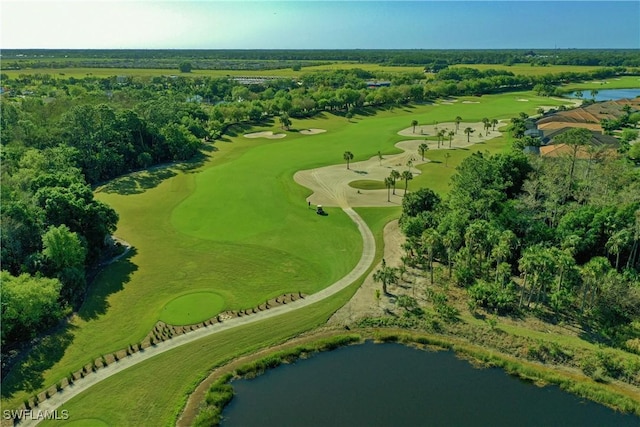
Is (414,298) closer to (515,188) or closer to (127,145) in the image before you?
(515,188)

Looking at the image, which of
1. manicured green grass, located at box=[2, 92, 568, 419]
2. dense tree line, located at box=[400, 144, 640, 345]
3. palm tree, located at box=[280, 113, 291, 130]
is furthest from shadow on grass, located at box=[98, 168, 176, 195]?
palm tree, located at box=[280, 113, 291, 130]

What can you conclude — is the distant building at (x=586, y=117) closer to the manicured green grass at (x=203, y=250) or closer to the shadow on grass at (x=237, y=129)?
the manicured green grass at (x=203, y=250)

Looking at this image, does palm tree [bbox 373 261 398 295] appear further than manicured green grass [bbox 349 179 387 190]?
No

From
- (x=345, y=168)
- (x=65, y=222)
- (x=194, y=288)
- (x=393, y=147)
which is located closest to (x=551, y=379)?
(x=194, y=288)

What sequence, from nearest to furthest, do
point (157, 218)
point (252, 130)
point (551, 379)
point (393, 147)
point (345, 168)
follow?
point (551, 379) < point (157, 218) < point (345, 168) < point (393, 147) < point (252, 130)

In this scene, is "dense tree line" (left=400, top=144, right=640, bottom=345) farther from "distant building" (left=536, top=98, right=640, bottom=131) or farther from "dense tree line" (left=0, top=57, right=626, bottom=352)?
"distant building" (left=536, top=98, right=640, bottom=131)

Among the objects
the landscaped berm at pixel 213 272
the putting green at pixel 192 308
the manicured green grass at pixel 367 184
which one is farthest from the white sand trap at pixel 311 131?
the putting green at pixel 192 308
